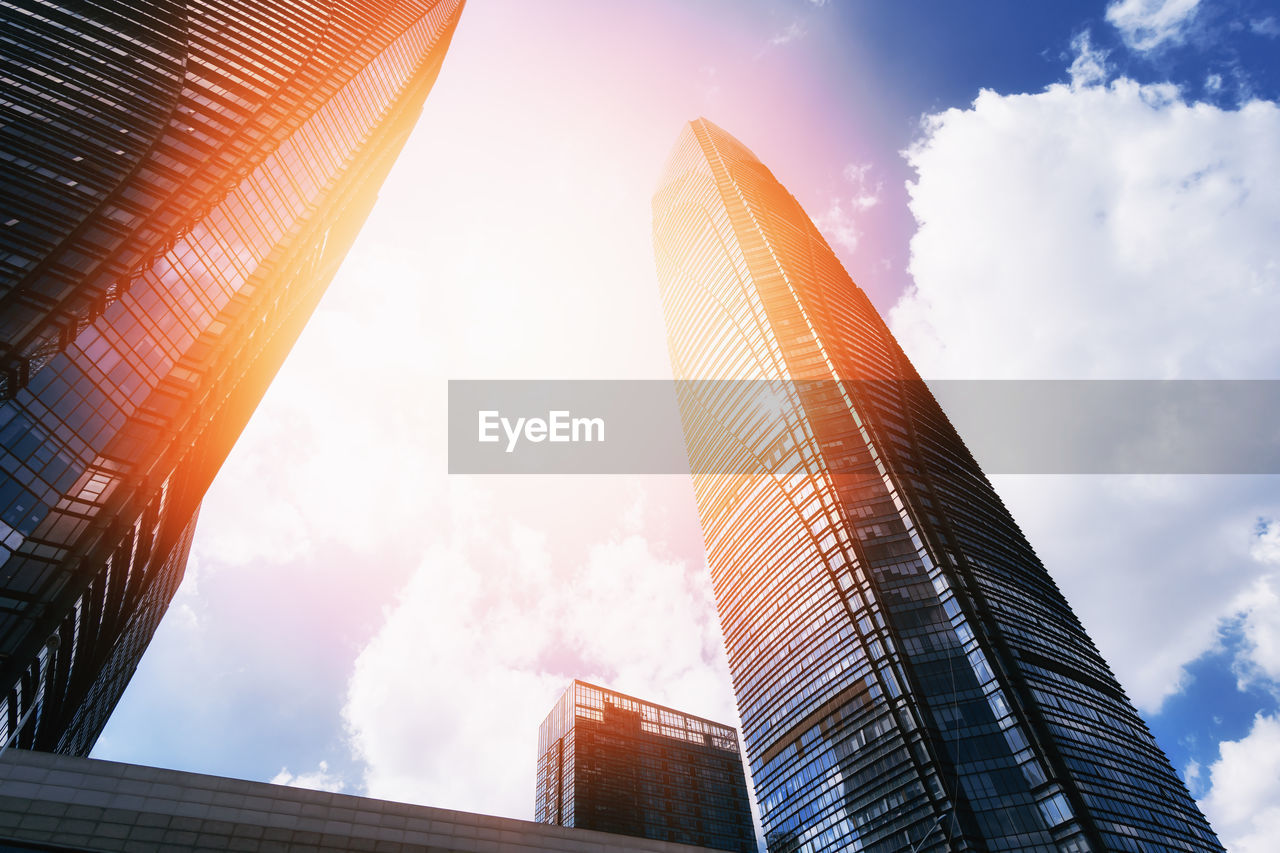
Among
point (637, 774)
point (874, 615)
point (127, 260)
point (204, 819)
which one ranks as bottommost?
point (204, 819)

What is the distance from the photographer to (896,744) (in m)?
62.9

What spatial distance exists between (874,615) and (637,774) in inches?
2239

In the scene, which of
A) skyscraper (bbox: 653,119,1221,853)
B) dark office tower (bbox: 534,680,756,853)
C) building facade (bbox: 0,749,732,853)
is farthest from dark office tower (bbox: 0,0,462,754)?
dark office tower (bbox: 534,680,756,853)

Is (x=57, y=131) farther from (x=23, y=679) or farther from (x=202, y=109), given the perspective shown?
(x=23, y=679)

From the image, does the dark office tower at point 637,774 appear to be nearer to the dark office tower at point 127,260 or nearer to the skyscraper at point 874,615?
the skyscraper at point 874,615

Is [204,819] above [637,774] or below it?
below

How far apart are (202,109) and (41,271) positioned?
27000 mm

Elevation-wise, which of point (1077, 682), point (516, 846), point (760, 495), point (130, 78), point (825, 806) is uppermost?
point (130, 78)

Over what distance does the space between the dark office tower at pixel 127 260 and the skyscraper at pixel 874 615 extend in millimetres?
61386

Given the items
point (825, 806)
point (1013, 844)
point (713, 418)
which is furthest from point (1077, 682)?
point (713, 418)

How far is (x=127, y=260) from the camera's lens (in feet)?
160

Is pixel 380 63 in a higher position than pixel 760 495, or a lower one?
higher

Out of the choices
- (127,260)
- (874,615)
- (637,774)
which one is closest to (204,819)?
(127,260)

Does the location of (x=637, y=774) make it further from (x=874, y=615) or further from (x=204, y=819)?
(x=204, y=819)
